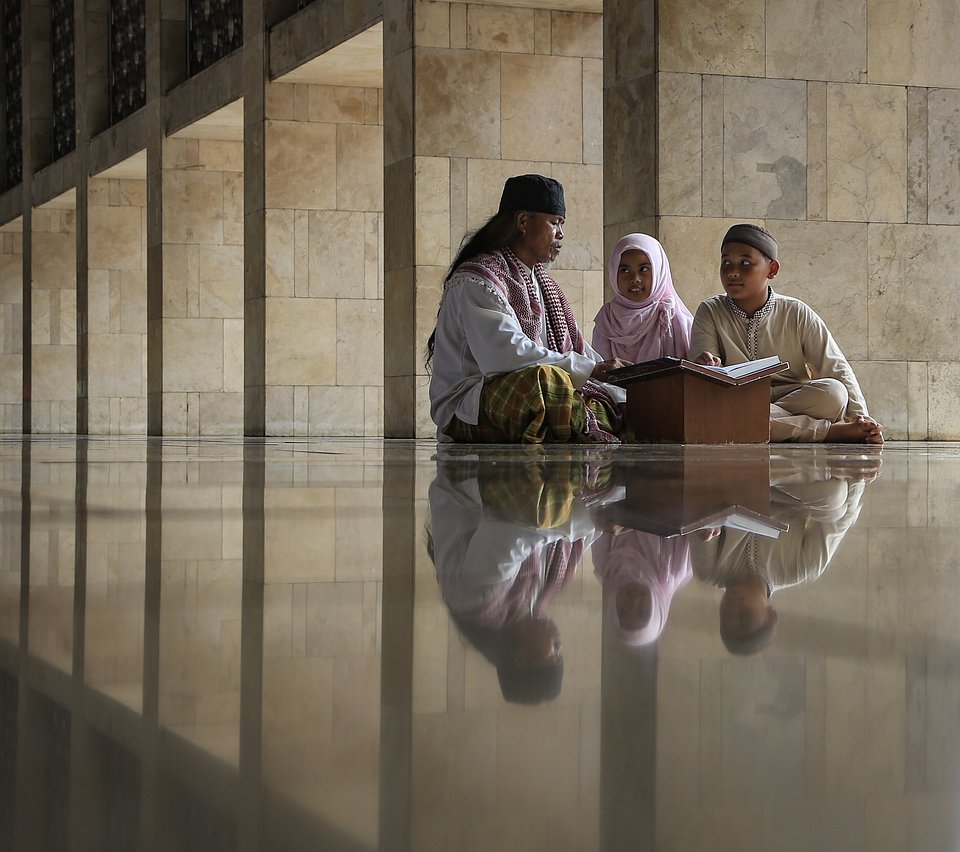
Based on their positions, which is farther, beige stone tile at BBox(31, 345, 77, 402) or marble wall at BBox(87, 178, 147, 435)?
beige stone tile at BBox(31, 345, 77, 402)

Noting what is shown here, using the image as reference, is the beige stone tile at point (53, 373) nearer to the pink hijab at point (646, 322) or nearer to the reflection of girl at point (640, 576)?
the pink hijab at point (646, 322)

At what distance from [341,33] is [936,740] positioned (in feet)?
43.7

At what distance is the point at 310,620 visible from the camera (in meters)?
0.83

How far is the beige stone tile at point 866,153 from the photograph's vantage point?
950 centimetres

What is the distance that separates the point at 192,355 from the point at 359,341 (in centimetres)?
371

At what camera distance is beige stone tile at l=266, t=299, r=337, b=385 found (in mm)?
14828

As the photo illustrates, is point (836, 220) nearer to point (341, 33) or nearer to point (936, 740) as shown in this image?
point (341, 33)

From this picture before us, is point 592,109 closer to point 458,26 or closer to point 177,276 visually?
point 458,26

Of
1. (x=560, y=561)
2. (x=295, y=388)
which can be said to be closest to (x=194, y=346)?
(x=295, y=388)

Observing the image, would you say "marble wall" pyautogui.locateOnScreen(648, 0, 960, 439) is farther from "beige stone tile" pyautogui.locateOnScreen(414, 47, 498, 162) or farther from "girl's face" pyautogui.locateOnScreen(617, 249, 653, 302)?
"beige stone tile" pyautogui.locateOnScreen(414, 47, 498, 162)

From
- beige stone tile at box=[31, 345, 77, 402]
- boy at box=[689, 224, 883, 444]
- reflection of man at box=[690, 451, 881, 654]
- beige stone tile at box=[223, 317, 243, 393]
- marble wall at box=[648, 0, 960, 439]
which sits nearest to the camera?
reflection of man at box=[690, 451, 881, 654]

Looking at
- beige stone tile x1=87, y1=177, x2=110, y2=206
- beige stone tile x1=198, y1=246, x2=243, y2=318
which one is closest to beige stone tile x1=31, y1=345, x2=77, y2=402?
beige stone tile x1=87, y1=177, x2=110, y2=206

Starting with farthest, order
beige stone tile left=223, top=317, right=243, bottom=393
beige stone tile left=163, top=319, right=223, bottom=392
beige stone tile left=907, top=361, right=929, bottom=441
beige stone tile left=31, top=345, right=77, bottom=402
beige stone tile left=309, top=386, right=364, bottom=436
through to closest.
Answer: beige stone tile left=31, top=345, right=77, bottom=402 → beige stone tile left=223, top=317, right=243, bottom=393 → beige stone tile left=163, top=319, right=223, bottom=392 → beige stone tile left=309, top=386, right=364, bottom=436 → beige stone tile left=907, top=361, right=929, bottom=441

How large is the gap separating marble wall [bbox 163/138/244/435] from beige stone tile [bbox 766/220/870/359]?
10324 mm
